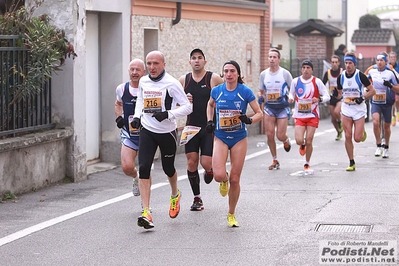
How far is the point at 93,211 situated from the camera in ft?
36.9

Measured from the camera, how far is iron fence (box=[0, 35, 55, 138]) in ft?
41.7

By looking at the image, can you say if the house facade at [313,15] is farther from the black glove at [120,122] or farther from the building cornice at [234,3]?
the black glove at [120,122]

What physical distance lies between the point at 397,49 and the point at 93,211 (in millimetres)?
38740

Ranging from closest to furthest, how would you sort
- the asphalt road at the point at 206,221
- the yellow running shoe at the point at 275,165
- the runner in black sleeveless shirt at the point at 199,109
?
the asphalt road at the point at 206,221, the runner in black sleeveless shirt at the point at 199,109, the yellow running shoe at the point at 275,165

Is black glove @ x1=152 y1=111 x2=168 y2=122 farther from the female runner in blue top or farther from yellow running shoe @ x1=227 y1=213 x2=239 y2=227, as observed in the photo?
yellow running shoe @ x1=227 y1=213 x2=239 y2=227

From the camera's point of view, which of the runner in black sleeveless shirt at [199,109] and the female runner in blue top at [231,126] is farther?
the runner in black sleeveless shirt at [199,109]

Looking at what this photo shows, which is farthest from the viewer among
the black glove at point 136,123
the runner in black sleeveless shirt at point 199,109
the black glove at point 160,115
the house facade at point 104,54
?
the house facade at point 104,54

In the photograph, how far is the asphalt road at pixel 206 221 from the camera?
8531mm

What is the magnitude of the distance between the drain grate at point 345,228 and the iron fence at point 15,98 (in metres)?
4.91

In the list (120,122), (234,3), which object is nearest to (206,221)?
(120,122)

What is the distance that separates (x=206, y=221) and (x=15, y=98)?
3970 mm

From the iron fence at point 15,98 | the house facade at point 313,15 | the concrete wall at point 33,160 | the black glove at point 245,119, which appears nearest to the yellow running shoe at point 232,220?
the black glove at point 245,119

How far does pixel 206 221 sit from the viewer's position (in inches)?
407

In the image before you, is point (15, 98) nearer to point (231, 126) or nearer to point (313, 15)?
point (231, 126)
